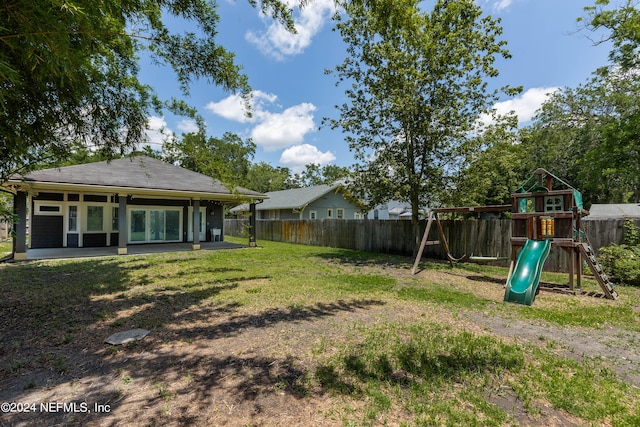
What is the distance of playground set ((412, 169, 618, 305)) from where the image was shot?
5789mm

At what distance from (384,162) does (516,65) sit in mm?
5244

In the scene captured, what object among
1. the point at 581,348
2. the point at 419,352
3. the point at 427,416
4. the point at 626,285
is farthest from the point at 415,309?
the point at 626,285

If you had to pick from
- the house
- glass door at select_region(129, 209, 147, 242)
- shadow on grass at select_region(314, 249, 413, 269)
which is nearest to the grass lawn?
shadow on grass at select_region(314, 249, 413, 269)

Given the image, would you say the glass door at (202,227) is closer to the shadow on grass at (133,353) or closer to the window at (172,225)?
the window at (172,225)

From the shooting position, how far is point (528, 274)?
5.88 metres

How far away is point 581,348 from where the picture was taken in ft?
11.8

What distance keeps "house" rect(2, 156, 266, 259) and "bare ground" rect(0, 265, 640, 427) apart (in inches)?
240

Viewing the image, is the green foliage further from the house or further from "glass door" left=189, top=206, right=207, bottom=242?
"glass door" left=189, top=206, right=207, bottom=242

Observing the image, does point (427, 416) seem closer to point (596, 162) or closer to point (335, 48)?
point (335, 48)

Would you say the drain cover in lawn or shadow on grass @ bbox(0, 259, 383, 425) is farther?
the drain cover in lawn

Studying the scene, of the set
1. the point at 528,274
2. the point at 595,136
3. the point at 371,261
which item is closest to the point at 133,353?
the point at 528,274

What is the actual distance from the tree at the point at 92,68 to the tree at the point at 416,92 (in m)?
5.51

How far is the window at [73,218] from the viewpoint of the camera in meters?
12.7

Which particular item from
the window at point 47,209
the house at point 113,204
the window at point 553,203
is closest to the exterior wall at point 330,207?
the house at point 113,204
